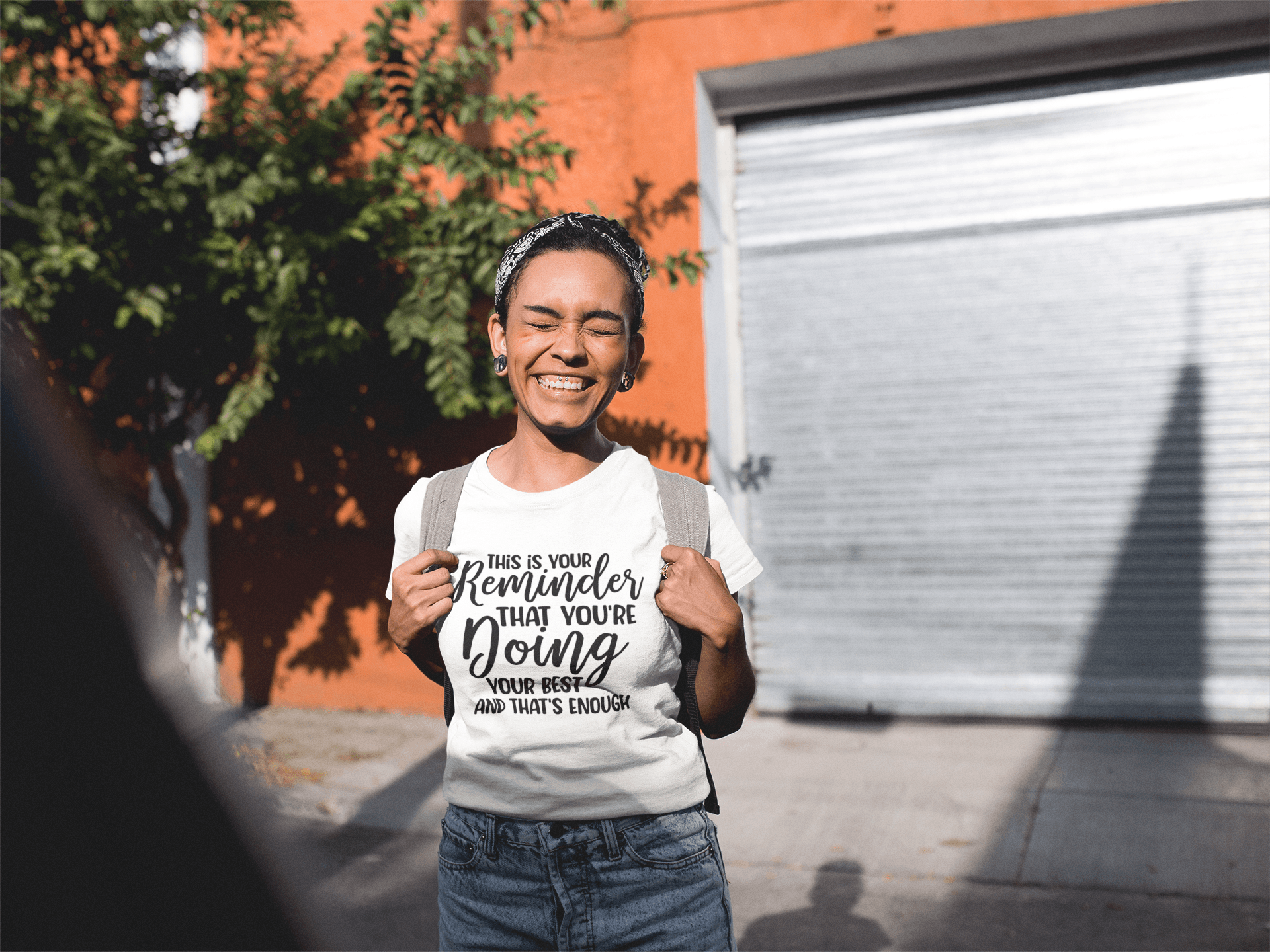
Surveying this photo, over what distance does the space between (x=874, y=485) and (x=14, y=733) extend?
5616mm

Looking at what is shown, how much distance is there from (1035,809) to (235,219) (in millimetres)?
4552

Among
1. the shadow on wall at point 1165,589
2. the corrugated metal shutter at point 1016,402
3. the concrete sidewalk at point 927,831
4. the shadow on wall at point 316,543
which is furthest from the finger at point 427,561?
the shadow on wall at point 1165,589

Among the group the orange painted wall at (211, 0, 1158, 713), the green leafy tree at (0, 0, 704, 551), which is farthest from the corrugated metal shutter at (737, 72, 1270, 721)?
the green leafy tree at (0, 0, 704, 551)

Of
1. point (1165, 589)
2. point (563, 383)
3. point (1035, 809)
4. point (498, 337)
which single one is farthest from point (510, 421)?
point (563, 383)

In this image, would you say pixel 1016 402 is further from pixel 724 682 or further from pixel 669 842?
pixel 669 842

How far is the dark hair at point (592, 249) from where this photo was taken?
166 centimetres

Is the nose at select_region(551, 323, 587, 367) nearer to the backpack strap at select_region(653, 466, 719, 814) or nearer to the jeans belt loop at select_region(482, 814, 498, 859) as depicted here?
the backpack strap at select_region(653, 466, 719, 814)

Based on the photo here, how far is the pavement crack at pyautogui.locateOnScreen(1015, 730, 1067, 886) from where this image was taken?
378 centimetres

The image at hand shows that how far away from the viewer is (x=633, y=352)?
1.73 metres

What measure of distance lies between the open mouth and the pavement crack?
2.98m

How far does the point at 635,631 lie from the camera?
1.55 meters

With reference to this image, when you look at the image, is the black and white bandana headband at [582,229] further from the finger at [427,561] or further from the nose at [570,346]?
the finger at [427,561]

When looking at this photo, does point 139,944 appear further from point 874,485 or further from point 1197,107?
point 1197,107

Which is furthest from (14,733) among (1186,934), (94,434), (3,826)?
(94,434)
